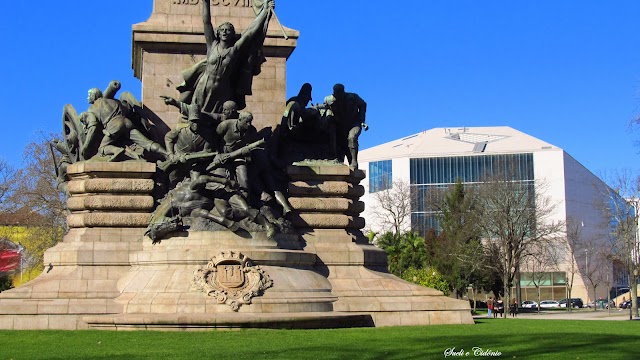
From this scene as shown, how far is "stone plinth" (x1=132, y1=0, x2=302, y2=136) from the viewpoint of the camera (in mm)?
26266

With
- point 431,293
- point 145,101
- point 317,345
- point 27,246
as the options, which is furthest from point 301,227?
point 27,246

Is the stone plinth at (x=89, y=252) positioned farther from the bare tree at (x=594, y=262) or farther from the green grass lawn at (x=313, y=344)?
the bare tree at (x=594, y=262)

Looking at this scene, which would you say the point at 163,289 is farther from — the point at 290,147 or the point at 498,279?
the point at 498,279

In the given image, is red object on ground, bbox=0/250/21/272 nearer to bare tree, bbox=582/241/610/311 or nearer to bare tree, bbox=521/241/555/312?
bare tree, bbox=521/241/555/312

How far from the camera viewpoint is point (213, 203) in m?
23.2

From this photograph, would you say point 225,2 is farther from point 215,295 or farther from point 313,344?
point 313,344

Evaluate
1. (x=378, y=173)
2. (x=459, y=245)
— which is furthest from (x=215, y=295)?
(x=378, y=173)

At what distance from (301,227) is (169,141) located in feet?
13.1

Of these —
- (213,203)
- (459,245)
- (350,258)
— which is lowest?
(350,258)

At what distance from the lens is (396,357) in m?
14.7

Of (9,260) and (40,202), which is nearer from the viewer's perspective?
(40,202)

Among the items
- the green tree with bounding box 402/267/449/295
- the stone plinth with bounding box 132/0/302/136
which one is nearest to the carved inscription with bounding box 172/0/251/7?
the stone plinth with bounding box 132/0/302/136

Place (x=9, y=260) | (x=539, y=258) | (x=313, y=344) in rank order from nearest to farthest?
(x=313, y=344)
(x=9, y=260)
(x=539, y=258)

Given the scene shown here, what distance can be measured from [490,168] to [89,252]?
280ft
